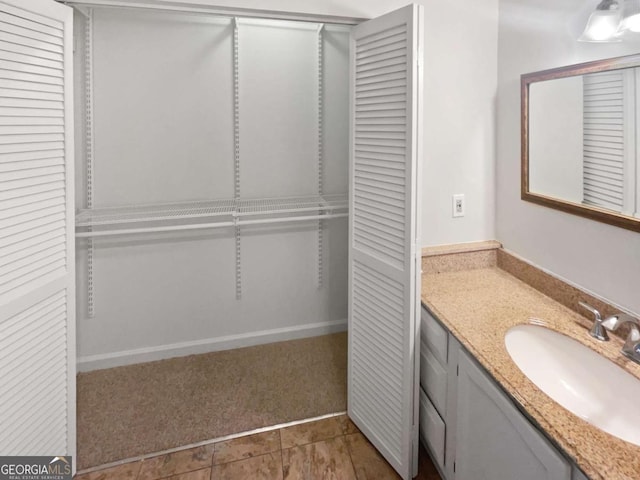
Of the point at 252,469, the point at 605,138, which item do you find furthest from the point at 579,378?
the point at 252,469

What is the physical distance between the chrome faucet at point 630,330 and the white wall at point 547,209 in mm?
56

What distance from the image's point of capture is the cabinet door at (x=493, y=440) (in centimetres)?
101

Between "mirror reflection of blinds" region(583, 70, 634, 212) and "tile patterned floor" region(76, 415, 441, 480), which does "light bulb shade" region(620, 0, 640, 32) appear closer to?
"mirror reflection of blinds" region(583, 70, 634, 212)

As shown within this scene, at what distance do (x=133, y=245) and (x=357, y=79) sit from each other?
168cm

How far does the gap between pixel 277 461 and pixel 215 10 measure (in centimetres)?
197

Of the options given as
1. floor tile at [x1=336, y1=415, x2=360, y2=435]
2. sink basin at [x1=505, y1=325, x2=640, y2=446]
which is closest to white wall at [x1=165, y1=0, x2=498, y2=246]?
sink basin at [x1=505, y1=325, x2=640, y2=446]

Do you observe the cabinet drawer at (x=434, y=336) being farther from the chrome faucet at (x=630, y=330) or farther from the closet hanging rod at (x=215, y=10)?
the closet hanging rod at (x=215, y=10)

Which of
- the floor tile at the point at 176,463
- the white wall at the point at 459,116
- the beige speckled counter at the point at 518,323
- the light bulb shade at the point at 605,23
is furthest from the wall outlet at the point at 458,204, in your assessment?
the floor tile at the point at 176,463

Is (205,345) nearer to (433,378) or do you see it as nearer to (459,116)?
(433,378)

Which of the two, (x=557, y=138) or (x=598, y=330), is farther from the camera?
(x=557, y=138)

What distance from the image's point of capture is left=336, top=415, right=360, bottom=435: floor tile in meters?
2.03

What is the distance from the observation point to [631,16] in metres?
1.29

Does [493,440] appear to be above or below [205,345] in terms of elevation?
above

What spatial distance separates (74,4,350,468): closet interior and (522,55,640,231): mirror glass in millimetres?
1119
